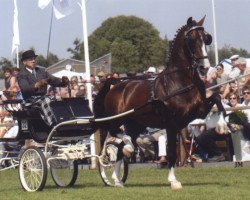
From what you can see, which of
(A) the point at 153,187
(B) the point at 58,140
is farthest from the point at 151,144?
(A) the point at 153,187

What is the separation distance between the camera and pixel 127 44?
66.2 m

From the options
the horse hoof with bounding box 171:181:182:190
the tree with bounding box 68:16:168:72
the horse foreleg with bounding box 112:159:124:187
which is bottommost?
the horse hoof with bounding box 171:181:182:190

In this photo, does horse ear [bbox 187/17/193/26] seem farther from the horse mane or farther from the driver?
the driver

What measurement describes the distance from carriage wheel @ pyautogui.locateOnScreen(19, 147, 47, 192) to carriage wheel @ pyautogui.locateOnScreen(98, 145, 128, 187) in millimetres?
1197

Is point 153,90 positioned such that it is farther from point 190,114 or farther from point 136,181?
point 136,181

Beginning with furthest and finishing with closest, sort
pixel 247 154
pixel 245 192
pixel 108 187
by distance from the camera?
1. pixel 247 154
2. pixel 108 187
3. pixel 245 192

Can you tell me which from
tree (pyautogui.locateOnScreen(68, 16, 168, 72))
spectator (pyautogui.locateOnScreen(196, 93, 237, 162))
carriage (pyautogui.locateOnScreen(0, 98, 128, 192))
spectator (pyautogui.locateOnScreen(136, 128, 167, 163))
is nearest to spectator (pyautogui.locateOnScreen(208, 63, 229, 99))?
spectator (pyautogui.locateOnScreen(196, 93, 237, 162))

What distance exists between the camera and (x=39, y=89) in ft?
44.8

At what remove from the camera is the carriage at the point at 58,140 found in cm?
1338

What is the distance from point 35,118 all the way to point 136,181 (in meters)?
2.43

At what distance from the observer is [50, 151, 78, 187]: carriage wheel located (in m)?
14.2

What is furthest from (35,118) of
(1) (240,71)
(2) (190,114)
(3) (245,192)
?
(1) (240,71)

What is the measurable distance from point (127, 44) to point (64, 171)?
5211 cm

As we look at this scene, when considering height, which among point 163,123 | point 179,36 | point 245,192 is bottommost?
point 245,192
